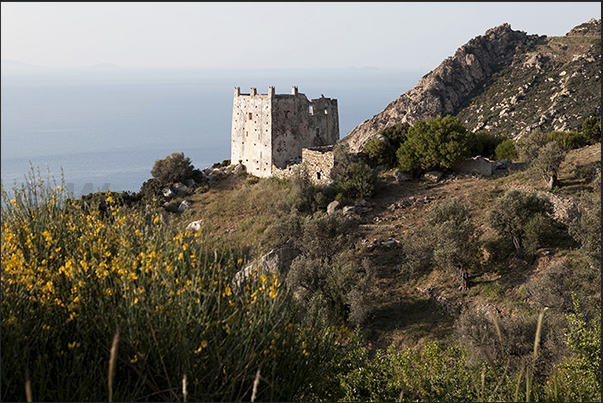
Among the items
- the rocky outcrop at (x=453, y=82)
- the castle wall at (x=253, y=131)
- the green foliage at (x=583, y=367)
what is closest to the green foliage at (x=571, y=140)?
the castle wall at (x=253, y=131)

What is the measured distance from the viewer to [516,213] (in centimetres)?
1803

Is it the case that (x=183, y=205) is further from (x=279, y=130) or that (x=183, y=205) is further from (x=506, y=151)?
(x=506, y=151)

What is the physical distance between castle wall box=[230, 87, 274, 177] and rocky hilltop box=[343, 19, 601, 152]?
58.5 feet

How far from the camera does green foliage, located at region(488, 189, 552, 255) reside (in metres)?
17.8

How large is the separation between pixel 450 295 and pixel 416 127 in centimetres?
1313

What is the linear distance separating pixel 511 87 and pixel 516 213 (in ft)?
167

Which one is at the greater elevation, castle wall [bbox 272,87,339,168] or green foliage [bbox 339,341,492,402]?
castle wall [bbox 272,87,339,168]

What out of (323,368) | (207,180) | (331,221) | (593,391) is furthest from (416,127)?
(323,368)

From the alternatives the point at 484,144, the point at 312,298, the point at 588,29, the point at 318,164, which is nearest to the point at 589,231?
the point at 312,298

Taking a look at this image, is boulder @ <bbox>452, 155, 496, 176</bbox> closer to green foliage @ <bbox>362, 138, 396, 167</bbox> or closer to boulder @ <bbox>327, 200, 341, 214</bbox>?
green foliage @ <bbox>362, 138, 396, 167</bbox>

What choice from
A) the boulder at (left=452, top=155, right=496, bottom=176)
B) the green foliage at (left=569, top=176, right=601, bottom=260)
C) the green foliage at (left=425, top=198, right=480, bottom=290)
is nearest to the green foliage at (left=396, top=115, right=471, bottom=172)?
the boulder at (left=452, top=155, right=496, bottom=176)

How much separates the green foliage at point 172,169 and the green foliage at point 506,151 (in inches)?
771

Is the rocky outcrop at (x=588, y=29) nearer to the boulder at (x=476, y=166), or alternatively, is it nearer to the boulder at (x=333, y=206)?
the boulder at (x=476, y=166)

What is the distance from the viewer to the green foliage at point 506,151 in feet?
92.4
